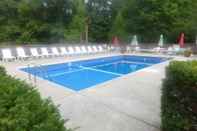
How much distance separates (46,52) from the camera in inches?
438

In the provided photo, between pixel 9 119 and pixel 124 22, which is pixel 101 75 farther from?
pixel 124 22

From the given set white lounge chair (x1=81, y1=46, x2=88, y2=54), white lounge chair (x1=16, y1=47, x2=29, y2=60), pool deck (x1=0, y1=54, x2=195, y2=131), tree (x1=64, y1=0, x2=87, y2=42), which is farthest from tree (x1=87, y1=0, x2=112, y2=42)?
pool deck (x1=0, y1=54, x2=195, y2=131)

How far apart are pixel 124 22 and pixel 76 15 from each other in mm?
6165

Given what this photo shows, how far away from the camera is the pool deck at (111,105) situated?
308cm

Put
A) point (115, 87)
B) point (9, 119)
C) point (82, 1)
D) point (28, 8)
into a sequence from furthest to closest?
1. point (82, 1)
2. point (28, 8)
3. point (115, 87)
4. point (9, 119)

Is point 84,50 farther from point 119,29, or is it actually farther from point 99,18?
point 99,18

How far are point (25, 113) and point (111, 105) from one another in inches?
104

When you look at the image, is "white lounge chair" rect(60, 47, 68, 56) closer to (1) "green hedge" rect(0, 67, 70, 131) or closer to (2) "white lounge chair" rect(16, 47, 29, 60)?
(2) "white lounge chair" rect(16, 47, 29, 60)

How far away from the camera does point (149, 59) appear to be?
13.0m

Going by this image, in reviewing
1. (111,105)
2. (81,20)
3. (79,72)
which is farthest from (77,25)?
(111,105)

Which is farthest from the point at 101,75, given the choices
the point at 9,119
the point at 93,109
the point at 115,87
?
the point at 9,119

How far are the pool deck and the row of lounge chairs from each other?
4.82 m

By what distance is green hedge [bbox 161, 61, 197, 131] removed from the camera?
7.38 feet

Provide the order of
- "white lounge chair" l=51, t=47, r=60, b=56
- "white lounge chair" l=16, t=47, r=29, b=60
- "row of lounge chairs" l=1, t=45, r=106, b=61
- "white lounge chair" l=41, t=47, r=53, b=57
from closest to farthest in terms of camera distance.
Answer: "row of lounge chairs" l=1, t=45, r=106, b=61, "white lounge chair" l=16, t=47, r=29, b=60, "white lounge chair" l=41, t=47, r=53, b=57, "white lounge chair" l=51, t=47, r=60, b=56
